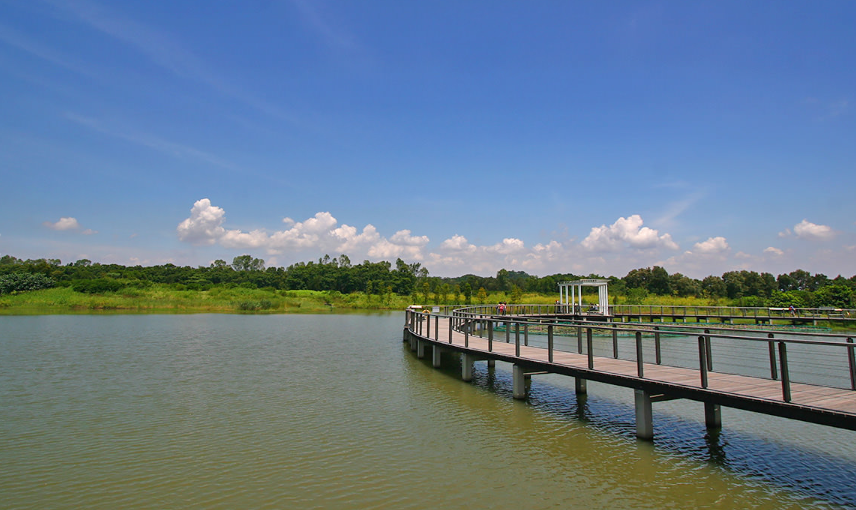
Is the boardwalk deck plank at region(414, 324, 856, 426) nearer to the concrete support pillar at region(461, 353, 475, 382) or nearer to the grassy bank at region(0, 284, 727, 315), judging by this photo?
the concrete support pillar at region(461, 353, 475, 382)

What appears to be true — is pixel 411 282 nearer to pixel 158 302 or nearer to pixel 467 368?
pixel 158 302

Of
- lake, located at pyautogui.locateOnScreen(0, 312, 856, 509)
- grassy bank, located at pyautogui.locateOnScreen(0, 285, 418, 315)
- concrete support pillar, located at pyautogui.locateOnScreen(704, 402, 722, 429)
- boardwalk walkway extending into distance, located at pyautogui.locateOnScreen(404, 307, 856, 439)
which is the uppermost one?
grassy bank, located at pyautogui.locateOnScreen(0, 285, 418, 315)

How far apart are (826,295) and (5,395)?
2226 inches

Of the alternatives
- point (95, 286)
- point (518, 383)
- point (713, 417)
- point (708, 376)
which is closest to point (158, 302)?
point (95, 286)

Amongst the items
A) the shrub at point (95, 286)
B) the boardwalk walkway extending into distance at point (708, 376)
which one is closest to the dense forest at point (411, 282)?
the shrub at point (95, 286)

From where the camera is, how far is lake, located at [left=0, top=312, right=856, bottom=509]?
6879 millimetres

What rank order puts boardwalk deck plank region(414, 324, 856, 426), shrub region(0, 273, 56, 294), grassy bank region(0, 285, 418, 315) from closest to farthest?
boardwalk deck plank region(414, 324, 856, 426) < grassy bank region(0, 285, 418, 315) < shrub region(0, 273, 56, 294)

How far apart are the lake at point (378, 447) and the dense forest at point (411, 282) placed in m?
43.4

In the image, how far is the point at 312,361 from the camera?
64.5ft

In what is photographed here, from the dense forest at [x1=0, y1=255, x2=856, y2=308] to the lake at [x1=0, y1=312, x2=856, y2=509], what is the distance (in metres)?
43.4

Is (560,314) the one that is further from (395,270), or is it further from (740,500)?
(395,270)

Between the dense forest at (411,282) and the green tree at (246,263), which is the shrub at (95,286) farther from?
the green tree at (246,263)

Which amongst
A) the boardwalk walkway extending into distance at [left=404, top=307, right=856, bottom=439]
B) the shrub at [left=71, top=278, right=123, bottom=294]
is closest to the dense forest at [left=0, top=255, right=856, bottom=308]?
the shrub at [left=71, top=278, right=123, bottom=294]

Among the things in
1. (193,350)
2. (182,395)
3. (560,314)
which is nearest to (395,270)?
(560,314)
